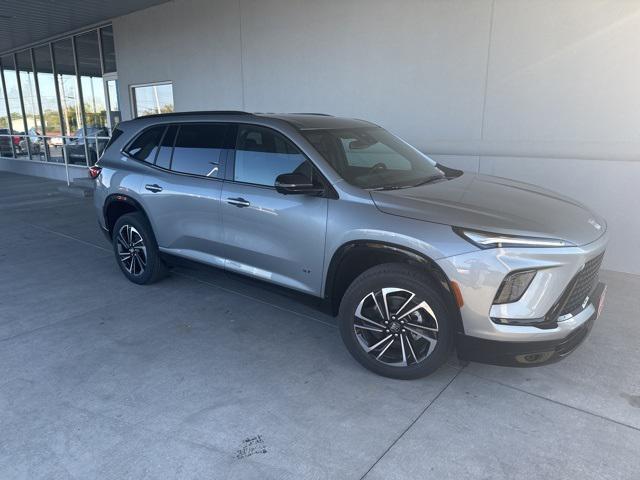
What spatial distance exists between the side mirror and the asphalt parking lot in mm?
875

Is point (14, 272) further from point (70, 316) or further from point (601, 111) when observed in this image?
point (601, 111)

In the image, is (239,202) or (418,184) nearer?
(418,184)

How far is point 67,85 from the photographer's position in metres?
14.2

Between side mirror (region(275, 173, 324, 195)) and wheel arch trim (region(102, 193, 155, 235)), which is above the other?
side mirror (region(275, 173, 324, 195))

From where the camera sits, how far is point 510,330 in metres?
2.86

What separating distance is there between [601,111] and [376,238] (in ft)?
12.4

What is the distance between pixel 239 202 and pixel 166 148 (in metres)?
1.31

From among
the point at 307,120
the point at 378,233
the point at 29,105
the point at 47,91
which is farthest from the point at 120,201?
the point at 29,105

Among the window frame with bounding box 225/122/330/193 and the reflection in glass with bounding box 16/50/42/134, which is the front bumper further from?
the reflection in glass with bounding box 16/50/42/134

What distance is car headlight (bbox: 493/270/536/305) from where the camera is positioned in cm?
280

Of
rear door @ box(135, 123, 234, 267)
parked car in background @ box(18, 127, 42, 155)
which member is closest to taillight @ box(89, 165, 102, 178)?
rear door @ box(135, 123, 234, 267)

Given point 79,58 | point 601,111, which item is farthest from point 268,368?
point 79,58

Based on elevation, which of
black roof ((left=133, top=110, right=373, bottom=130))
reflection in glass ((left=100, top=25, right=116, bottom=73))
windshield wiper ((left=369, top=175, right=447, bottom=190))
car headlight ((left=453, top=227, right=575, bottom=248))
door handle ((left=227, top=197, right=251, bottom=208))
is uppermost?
reflection in glass ((left=100, top=25, right=116, bottom=73))

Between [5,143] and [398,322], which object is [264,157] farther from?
[5,143]
